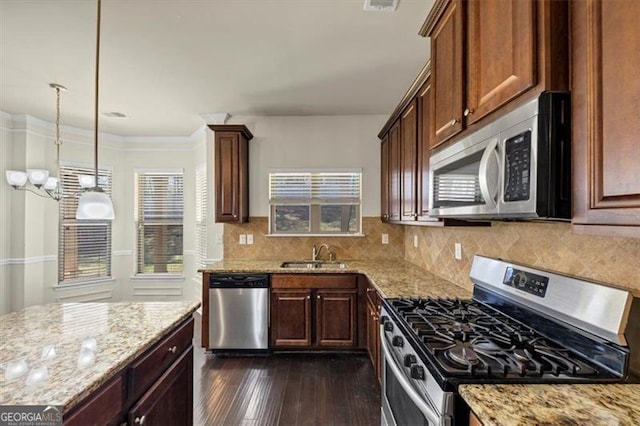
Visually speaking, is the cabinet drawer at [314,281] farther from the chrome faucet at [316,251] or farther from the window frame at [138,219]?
the window frame at [138,219]

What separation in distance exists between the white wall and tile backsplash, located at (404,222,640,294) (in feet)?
5.35

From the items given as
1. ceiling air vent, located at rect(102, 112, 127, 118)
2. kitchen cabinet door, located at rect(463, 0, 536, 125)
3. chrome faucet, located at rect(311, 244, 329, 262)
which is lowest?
chrome faucet, located at rect(311, 244, 329, 262)

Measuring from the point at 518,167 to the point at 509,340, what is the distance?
0.73 m

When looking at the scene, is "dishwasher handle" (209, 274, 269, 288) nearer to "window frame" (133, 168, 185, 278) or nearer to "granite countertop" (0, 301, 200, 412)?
"granite countertop" (0, 301, 200, 412)

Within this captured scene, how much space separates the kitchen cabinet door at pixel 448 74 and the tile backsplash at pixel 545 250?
681mm

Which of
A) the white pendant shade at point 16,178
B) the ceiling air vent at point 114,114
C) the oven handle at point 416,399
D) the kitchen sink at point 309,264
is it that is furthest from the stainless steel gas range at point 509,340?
the white pendant shade at point 16,178

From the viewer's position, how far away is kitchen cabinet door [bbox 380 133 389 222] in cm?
358

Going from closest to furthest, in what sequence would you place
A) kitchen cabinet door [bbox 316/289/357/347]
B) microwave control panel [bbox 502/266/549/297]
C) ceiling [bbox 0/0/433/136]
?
microwave control panel [bbox 502/266/549/297], ceiling [bbox 0/0/433/136], kitchen cabinet door [bbox 316/289/357/347]

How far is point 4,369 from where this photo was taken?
1045mm

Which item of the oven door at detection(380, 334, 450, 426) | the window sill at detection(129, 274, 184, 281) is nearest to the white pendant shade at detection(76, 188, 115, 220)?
the oven door at detection(380, 334, 450, 426)

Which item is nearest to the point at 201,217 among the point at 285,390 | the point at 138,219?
the point at 138,219

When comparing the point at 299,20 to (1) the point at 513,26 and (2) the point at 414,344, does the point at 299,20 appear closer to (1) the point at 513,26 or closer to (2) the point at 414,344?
(1) the point at 513,26

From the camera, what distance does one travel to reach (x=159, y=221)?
5.20m

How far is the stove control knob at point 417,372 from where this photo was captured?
1.24m
